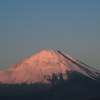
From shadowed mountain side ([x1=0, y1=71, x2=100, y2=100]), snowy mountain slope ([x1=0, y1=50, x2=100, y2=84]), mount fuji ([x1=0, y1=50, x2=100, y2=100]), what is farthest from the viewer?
snowy mountain slope ([x1=0, y1=50, x2=100, y2=84])

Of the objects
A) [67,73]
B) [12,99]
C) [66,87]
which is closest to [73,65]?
[67,73]

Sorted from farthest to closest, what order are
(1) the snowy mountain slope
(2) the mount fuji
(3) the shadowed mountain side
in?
(1) the snowy mountain slope
(2) the mount fuji
(3) the shadowed mountain side

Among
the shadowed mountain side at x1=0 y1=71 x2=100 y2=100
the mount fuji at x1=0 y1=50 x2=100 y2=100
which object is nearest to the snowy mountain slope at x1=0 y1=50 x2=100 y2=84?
the mount fuji at x1=0 y1=50 x2=100 y2=100

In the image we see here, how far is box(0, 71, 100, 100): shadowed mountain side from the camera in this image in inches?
6334

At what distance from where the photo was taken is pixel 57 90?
169 metres

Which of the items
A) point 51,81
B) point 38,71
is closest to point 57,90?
point 51,81

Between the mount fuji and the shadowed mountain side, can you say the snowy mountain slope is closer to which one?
the mount fuji

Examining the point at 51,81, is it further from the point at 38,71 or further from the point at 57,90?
the point at 38,71

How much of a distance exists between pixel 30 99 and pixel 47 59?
47134 millimetres

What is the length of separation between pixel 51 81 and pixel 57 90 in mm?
11630

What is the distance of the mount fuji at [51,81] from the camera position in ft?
539

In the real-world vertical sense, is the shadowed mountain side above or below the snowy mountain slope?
below

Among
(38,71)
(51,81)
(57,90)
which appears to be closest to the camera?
(57,90)

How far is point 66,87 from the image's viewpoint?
173 m
